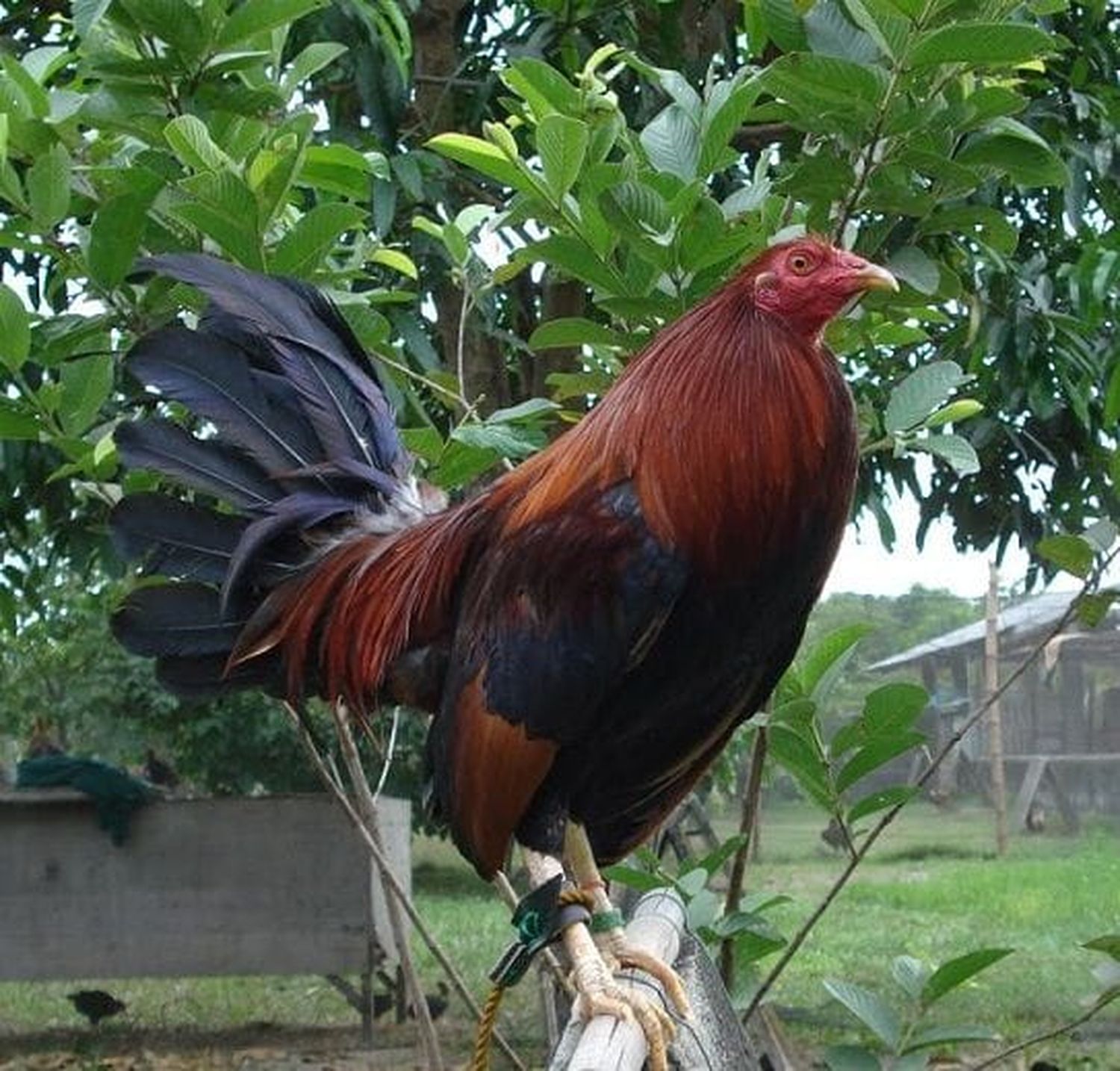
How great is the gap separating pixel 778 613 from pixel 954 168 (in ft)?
1.93

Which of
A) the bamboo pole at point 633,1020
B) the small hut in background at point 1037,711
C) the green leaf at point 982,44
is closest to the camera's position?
the bamboo pole at point 633,1020

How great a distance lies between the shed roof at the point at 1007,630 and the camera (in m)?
6.23

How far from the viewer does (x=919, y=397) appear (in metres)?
2.07

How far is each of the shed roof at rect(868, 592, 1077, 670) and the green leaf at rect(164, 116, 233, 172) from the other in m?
4.42

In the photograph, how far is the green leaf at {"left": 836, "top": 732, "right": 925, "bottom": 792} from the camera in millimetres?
2102

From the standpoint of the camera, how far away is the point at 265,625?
1.81 meters

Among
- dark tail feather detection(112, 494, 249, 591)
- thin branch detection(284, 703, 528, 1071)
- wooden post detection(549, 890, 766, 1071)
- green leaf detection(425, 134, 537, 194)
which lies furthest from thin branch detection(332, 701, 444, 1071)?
green leaf detection(425, 134, 537, 194)

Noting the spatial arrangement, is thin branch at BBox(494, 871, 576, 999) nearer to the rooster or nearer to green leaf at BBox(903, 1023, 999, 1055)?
the rooster

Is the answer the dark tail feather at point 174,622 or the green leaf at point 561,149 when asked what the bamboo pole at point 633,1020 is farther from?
the green leaf at point 561,149

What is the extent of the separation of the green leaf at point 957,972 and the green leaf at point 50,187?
1331 mm

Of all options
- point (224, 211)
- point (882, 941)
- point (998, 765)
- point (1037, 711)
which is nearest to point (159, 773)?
point (882, 941)

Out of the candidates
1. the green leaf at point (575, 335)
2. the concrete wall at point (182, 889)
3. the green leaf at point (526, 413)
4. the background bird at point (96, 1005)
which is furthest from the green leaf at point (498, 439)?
the background bird at point (96, 1005)

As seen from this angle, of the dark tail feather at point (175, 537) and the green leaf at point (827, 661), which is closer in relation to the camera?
the dark tail feather at point (175, 537)

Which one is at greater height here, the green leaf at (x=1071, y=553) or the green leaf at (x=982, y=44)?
the green leaf at (x=982, y=44)
